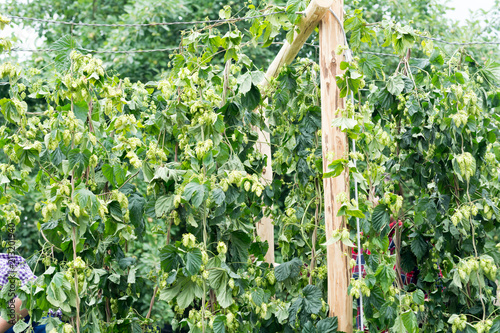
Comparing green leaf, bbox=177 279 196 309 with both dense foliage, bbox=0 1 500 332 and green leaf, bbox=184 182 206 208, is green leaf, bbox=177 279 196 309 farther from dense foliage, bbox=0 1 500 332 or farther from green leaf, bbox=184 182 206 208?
green leaf, bbox=184 182 206 208

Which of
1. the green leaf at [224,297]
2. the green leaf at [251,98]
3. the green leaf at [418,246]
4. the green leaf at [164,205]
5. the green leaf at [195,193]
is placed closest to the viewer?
the green leaf at [195,193]

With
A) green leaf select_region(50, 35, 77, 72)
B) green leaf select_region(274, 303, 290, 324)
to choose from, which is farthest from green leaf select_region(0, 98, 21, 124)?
green leaf select_region(274, 303, 290, 324)

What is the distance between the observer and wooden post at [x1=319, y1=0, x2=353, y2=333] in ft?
7.06

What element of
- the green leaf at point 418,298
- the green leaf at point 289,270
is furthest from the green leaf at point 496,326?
the green leaf at point 289,270

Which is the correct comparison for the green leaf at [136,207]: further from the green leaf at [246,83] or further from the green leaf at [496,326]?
the green leaf at [496,326]

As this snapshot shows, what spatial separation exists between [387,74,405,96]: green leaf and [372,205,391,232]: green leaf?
1.67ft

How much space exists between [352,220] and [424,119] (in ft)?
2.46

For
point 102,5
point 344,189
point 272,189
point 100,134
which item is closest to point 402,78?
point 344,189

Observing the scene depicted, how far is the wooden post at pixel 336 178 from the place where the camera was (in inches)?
84.7

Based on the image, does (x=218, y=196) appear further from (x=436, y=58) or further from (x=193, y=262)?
(x=436, y=58)

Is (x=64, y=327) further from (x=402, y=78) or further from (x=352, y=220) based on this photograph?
(x=402, y=78)

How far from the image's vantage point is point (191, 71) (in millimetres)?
2283

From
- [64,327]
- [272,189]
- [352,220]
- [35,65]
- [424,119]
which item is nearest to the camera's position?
[64,327]

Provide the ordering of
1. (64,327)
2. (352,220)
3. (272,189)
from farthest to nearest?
(272,189)
(352,220)
(64,327)
